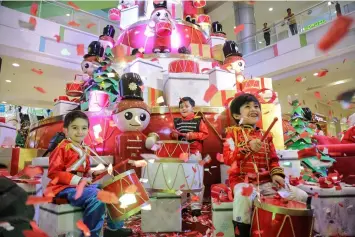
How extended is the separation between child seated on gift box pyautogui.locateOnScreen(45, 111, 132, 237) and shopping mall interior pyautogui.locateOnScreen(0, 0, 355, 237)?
4 centimetres

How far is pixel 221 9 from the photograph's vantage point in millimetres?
11570

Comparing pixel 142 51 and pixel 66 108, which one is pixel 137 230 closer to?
pixel 66 108

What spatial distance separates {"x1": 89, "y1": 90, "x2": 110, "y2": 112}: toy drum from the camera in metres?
3.42

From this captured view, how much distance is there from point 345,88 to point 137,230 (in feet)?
30.5

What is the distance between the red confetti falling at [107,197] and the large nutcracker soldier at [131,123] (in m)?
1.03

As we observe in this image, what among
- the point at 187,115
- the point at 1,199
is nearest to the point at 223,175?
the point at 187,115

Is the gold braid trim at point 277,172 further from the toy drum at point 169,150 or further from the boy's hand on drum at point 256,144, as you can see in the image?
the toy drum at point 169,150

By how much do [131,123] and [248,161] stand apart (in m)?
1.33

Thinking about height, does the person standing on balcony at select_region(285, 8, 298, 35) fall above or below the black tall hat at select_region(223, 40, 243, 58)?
above

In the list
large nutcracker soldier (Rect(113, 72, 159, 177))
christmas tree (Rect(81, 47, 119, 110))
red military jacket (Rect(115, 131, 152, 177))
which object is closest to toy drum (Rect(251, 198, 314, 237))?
large nutcracker soldier (Rect(113, 72, 159, 177))

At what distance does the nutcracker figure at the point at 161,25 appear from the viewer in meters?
4.35

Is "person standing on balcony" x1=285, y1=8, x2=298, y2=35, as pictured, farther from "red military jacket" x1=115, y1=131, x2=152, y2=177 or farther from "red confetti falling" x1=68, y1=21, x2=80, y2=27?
"red military jacket" x1=115, y1=131, x2=152, y2=177

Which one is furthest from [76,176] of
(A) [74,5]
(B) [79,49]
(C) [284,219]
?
(A) [74,5]

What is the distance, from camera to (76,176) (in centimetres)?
157
